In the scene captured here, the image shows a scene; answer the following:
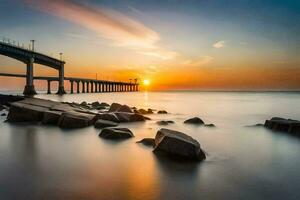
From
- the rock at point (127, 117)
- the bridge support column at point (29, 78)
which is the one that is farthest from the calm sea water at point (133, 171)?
the bridge support column at point (29, 78)

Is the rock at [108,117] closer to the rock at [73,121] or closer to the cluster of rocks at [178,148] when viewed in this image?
the rock at [73,121]

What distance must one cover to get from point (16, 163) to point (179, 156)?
5990 millimetres

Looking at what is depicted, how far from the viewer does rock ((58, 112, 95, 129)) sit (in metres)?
18.8

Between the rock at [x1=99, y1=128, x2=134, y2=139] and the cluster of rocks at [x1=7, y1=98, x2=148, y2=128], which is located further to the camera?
the cluster of rocks at [x1=7, y1=98, x2=148, y2=128]

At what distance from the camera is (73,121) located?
1898cm

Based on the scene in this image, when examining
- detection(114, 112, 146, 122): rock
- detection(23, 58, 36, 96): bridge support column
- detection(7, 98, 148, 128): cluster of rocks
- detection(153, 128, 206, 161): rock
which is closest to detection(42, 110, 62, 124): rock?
detection(7, 98, 148, 128): cluster of rocks

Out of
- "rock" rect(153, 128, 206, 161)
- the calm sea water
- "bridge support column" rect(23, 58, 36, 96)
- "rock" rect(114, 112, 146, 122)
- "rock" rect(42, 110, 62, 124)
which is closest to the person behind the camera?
the calm sea water

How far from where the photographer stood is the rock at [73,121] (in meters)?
18.8

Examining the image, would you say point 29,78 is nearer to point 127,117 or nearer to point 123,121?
point 127,117

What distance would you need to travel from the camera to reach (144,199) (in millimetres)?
7043

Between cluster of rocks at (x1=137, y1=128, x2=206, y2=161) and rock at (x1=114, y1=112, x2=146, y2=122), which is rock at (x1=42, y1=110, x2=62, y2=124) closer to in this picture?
rock at (x1=114, y1=112, x2=146, y2=122)

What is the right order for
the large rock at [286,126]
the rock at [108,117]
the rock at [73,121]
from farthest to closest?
the rock at [108,117], the rock at [73,121], the large rock at [286,126]

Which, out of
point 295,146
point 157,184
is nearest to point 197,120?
Result: point 295,146

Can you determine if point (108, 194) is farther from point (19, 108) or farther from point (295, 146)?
point (19, 108)
